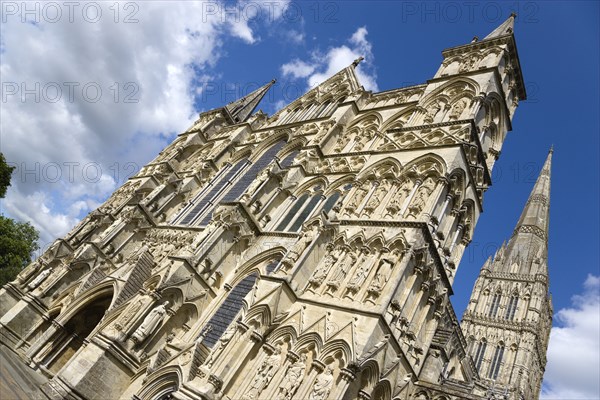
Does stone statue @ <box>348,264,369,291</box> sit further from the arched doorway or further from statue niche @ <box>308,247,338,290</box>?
the arched doorway

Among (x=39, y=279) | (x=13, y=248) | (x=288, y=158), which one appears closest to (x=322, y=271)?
(x=288, y=158)

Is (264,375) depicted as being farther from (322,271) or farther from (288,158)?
(288,158)

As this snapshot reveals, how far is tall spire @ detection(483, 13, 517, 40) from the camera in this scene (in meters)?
21.1

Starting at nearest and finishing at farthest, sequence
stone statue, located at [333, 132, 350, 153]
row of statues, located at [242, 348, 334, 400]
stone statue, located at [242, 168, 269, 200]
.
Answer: row of statues, located at [242, 348, 334, 400] → stone statue, located at [242, 168, 269, 200] → stone statue, located at [333, 132, 350, 153]

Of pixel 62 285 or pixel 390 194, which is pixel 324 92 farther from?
pixel 62 285

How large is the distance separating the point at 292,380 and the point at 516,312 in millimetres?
57442

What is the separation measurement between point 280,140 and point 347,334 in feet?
48.4

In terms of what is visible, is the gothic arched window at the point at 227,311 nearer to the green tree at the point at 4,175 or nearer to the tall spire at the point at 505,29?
the tall spire at the point at 505,29

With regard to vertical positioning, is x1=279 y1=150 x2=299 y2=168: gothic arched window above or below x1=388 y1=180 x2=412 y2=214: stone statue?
above

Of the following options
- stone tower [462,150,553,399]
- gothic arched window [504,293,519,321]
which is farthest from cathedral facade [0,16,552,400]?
gothic arched window [504,293,519,321]

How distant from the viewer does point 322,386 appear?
1066 centimetres

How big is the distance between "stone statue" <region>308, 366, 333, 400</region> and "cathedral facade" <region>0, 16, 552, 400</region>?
1.3 inches

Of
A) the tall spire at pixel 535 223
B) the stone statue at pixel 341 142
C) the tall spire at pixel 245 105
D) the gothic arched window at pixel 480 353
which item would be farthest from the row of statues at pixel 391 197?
the tall spire at pixel 535 223

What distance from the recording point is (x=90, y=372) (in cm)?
1271
